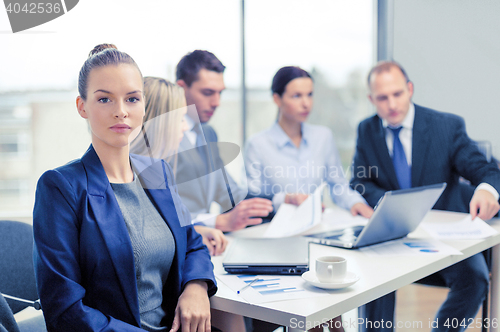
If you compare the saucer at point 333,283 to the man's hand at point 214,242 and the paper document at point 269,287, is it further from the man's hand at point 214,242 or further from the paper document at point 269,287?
the man's hand at point 214,242

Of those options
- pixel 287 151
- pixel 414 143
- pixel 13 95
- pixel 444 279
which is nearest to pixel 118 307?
pixel 444 279

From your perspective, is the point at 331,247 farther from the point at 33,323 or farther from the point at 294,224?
the point at 33,323

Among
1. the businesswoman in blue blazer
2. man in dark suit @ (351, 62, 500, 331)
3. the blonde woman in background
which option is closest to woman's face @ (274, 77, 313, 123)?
man in dark suit @ (351, 62, 500, 331)

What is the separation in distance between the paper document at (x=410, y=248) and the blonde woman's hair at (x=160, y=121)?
747 millimetres

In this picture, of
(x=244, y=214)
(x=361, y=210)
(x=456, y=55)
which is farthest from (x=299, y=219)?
(x=456, y=55)

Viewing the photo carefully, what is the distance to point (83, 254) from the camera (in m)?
0.93

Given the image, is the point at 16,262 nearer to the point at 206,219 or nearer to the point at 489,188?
the point at 206,219

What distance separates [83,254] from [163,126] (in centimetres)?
53

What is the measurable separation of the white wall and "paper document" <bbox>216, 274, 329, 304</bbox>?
1710 millimetres

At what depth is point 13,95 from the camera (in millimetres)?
2883

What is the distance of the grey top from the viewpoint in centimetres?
101

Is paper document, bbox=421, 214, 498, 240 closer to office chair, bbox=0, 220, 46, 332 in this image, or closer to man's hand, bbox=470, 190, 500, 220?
man's hand, bbox=470, 190, 500, 220

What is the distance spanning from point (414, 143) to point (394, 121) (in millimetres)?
166

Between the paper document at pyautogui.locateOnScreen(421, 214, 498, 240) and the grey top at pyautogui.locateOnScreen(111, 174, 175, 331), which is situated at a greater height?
the grey top at pyautogui.locateOnScreen(111, 174, 175, 331)
